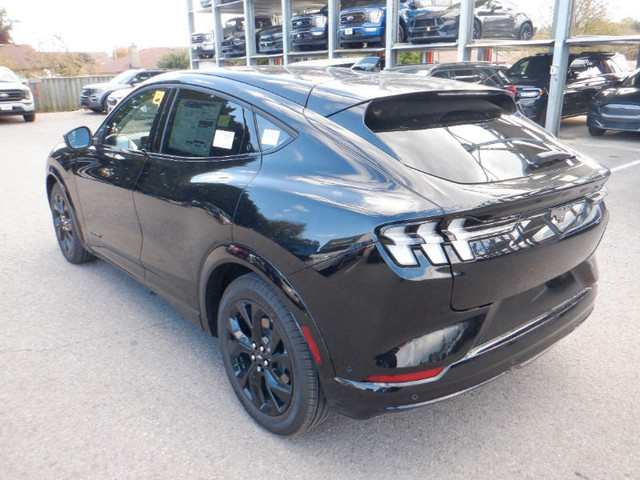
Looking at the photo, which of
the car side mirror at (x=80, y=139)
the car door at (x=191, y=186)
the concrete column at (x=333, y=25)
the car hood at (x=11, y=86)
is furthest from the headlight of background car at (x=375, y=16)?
the car door at (x=191, y=186)

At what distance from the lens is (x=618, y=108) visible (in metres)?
11.4

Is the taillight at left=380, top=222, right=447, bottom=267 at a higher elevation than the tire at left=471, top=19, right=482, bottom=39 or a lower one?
lower

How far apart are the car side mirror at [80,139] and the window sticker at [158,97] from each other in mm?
828

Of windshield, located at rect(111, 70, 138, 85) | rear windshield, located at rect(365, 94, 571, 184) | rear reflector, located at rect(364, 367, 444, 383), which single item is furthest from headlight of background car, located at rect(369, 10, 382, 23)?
rear reflector, located at rect(364, 367, 444, 383)

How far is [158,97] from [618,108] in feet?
35.8

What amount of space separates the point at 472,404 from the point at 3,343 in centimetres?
289

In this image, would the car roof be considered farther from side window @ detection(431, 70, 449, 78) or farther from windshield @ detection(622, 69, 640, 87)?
windshield @ detection(622, 69, 640, 87)

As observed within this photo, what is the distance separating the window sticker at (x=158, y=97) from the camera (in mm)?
3352

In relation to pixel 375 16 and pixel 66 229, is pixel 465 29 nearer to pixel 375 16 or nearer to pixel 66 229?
pixel 375 16

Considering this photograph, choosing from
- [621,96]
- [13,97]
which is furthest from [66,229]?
[13,97]

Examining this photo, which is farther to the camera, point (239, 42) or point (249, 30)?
point (239, 42)

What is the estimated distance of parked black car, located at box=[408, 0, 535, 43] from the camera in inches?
525

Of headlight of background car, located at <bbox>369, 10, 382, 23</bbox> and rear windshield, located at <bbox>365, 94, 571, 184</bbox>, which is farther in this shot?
headlight of background car, located at <bbox>369, 10, 382, 23</bbox>

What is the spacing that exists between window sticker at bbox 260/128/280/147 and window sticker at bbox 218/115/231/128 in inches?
11.7
